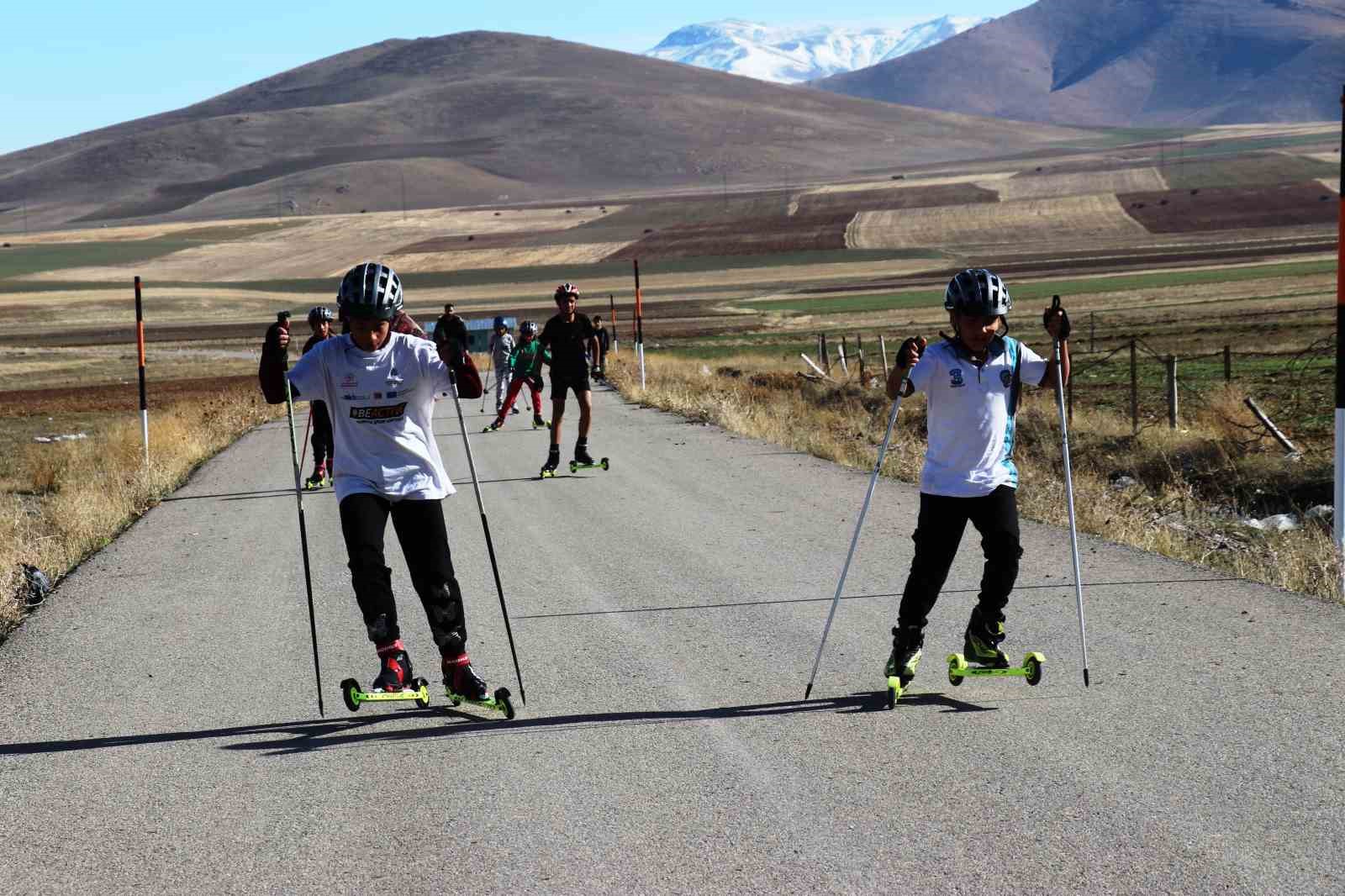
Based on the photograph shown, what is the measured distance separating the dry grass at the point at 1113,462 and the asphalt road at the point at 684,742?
829 millimetres

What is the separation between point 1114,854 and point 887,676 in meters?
2.09

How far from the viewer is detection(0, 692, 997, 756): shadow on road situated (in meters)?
6.75

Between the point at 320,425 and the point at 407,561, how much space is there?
916 centimetres

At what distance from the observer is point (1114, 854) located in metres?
4.98

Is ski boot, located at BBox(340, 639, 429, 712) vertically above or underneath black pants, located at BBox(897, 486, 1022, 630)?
underneath

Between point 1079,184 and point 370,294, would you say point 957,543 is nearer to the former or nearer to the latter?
point 370,294

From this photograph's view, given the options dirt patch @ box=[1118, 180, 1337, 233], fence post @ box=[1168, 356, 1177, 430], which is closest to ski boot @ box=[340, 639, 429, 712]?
fence post @ box=[1168, 356, 1177, 430]

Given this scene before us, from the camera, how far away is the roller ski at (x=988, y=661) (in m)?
7.09

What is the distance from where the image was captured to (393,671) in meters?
7.00

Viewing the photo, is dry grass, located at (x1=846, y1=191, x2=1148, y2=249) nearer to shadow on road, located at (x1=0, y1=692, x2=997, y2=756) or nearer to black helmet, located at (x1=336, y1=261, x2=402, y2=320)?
shadow on road, located at (x1=0, y1=692, x2=997, y2=756)

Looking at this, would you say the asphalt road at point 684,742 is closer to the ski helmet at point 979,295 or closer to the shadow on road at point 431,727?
the shadow on road at point 431,727

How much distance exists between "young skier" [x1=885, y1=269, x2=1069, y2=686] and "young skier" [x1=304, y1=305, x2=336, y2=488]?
23.1 feet

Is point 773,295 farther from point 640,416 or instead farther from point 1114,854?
point 1114,854

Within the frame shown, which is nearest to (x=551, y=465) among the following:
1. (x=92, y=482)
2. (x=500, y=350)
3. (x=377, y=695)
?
(x=92, y=482)
